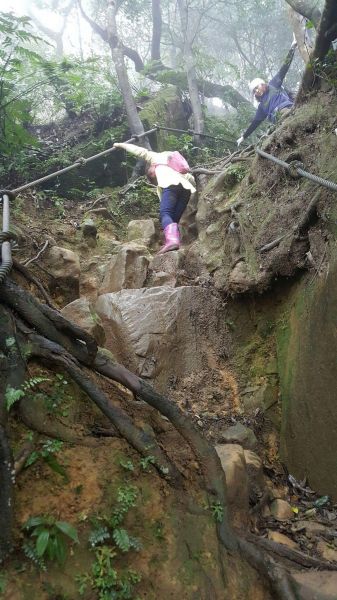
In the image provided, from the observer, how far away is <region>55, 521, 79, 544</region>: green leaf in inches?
74.0

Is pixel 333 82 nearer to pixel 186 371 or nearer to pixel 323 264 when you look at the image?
pixel 323 264

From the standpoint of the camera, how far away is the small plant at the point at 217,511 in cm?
244

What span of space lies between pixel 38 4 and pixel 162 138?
66.7 feet

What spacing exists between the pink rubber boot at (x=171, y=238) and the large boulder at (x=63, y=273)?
5.50ft

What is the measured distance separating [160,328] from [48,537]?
3.21 metres

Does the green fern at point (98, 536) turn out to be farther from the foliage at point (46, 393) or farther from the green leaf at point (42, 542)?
the foliage at point (46, 393)

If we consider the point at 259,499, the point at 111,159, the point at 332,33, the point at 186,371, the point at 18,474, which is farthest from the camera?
the point at 111,159

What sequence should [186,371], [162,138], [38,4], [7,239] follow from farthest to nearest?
[38,4]
[162,138]
[186,371]
[7,239]

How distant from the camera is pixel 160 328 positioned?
16.3 ft

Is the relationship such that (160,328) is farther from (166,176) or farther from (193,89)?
(193,89)

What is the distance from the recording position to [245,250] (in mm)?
5477

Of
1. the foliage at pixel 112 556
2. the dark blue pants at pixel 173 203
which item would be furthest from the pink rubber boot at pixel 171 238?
the foliage at pixel 112 556

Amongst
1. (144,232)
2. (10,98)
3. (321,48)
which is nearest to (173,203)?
(144,232)

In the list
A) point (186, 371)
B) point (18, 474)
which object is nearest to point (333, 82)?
point (186, 371)
